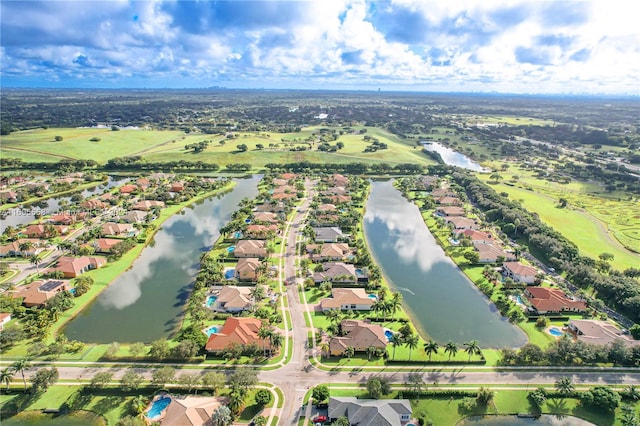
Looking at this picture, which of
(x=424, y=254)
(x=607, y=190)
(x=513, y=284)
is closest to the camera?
(x=513, y=284)

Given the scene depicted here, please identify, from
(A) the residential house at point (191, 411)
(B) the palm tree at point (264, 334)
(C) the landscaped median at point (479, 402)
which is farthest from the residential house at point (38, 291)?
(C) the landscaped median at point (479, 402)

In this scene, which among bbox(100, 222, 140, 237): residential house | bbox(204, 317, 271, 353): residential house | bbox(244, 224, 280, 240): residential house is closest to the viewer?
bbox(204, 317, 271, 353): residential house

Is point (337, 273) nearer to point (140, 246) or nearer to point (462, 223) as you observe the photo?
point (462, 223)

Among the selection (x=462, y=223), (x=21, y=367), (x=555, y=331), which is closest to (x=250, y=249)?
(x=21, y=367)

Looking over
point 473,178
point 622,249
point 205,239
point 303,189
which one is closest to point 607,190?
point 473,178

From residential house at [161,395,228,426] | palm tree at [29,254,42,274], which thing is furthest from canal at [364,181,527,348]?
palm tree at [29,254,42,274]

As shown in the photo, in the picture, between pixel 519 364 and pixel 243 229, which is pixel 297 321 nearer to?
pixel 519 364

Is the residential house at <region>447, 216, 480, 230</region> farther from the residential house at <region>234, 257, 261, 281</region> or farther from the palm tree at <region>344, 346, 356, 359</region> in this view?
the palm tree at <region>344, 346, 356, 359</region>
